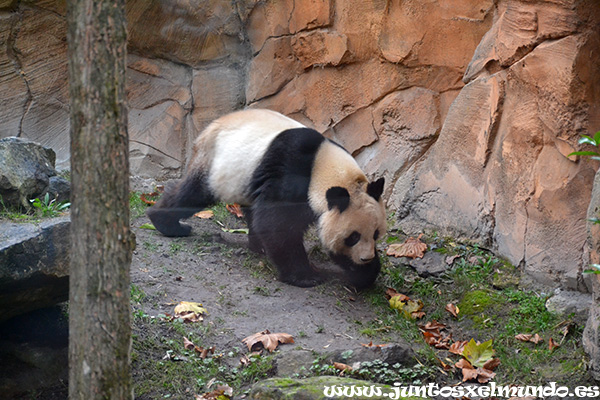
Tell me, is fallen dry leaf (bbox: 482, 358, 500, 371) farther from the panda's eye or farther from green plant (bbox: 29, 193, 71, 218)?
green plant (bbox: 29, 193, 71, 218)

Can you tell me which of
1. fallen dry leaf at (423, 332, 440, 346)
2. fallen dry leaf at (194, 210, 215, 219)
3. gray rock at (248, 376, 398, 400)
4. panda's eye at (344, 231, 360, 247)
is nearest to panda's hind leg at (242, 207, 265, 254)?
panda's eye at (344, 231, 360, 247)

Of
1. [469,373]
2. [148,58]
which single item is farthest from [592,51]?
[148,58]

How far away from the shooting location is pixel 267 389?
3.48m

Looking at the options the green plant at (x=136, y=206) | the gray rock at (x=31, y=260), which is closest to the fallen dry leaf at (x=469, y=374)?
the gray rock at (x=31, y=260)

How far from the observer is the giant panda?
564cm

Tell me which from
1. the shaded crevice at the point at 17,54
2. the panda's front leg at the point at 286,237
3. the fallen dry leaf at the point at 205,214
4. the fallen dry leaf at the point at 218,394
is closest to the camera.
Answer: the fallen dry leaf at the point at 218,394

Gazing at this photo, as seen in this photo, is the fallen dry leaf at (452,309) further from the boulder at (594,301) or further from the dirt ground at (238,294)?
the boulder at (594,301)

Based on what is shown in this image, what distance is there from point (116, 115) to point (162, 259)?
3.19 meters

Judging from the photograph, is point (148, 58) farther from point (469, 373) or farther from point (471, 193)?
point (469, 373)

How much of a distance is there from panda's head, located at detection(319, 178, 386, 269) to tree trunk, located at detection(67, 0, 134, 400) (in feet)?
Answer: 9.44

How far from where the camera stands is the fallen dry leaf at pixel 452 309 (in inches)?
205

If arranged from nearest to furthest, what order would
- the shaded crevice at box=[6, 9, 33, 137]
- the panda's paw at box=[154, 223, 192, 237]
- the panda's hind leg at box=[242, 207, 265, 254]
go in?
the panda's hind leg at box=[242, 207, 265, 254] < the panda's paw at box=[154, 223, 192, 237] < the shaded crevice at box=[6, 9, 33, 137]

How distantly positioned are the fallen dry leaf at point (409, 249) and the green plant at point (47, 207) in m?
3.32

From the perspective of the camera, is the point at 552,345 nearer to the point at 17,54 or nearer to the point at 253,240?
the point at 253,240
